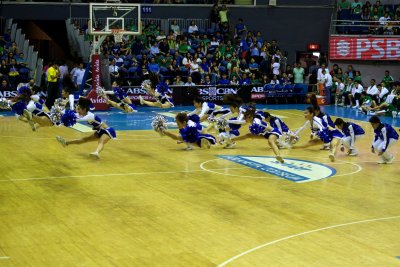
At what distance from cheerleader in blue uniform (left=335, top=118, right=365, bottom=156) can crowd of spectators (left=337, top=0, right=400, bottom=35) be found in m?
18.8

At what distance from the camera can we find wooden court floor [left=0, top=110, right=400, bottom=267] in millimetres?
10352

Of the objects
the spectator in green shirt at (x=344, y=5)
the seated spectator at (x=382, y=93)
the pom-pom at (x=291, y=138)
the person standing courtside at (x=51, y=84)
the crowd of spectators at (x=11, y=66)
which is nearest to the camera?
the pom-pom at (x=291, y=138)

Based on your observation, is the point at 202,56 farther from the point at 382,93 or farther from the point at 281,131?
the point at 281,131

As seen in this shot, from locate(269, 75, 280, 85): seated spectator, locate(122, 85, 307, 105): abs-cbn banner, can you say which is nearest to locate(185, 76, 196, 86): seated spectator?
locate(122, 85, 307, 105): abs-cbn banner

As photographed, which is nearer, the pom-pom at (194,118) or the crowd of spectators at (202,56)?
the pom-pom at (194,118)

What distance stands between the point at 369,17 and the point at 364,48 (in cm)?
240

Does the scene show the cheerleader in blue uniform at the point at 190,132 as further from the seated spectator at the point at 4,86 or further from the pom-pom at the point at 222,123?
the seated spectator at the point at 4,86

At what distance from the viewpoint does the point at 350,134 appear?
1933cm

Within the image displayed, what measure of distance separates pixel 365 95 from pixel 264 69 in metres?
5.99

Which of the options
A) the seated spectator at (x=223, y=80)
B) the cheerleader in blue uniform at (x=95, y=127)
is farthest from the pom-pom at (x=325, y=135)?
the seated spectator at (x=223, y=80)

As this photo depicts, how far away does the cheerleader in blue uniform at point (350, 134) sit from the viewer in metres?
19.1

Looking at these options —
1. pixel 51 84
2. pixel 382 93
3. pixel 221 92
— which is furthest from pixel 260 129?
pixel 221 92

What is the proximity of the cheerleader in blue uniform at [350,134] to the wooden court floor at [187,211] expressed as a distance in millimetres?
331

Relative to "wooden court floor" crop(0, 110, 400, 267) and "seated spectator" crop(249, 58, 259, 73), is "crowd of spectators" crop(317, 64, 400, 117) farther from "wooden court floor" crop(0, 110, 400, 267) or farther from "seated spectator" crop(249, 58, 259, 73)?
"wooden court floor" crop(0, 110, 400, 267)
